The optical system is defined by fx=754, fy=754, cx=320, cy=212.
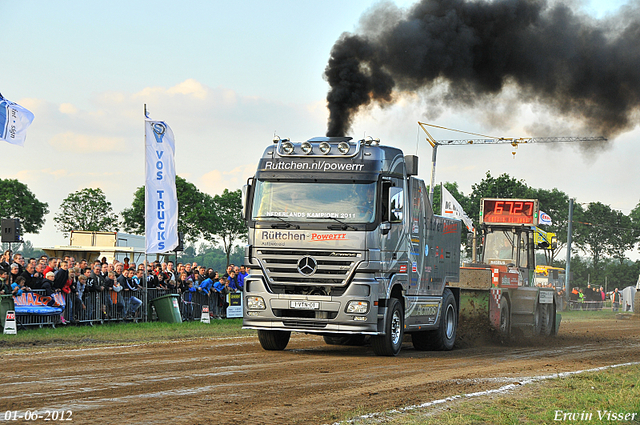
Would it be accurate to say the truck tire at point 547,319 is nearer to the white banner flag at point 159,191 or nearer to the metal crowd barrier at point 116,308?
the metal crowd barrier at point 116,308

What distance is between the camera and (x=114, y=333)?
59.2 feet

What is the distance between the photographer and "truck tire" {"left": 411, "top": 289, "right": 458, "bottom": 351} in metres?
16.2

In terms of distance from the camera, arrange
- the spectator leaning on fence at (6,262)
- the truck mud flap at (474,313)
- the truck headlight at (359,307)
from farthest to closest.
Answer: the truck mud flap at (474,313), the spectator leaning on fence at (6,262), the truck headlight at (359,307)

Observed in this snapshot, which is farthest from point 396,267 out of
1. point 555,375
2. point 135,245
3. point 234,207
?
point 234,207

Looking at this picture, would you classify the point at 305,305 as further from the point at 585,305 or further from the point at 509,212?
the point at 585,305

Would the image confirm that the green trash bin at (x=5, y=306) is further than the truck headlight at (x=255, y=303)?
Yes

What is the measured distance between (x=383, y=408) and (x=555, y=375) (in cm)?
469

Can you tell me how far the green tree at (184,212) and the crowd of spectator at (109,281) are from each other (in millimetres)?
42170

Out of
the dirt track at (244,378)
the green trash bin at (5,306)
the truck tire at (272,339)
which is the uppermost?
the green trash bin at (5,306)

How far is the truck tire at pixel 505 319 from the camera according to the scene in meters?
19.8

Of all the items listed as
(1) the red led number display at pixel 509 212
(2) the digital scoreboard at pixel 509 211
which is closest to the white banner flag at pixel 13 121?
(2) the digital scoreboard at pixel 509 211

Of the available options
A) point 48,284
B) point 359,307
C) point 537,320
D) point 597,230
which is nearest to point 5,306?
point 48,284

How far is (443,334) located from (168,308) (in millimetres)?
9062

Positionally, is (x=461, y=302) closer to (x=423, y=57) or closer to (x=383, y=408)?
(x=423, y=57)
